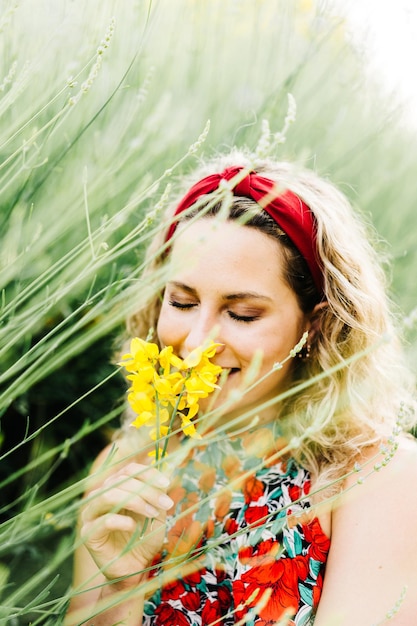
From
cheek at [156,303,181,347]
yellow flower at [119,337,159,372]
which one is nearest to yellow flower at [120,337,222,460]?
yellow flower at [119,337,159,372]

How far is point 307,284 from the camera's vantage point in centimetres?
108

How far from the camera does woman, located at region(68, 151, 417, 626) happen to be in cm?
91

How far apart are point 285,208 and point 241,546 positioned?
1.83ft

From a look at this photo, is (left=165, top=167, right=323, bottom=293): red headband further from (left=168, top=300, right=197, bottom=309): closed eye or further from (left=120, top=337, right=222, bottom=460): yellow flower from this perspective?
(left=120, top=337, right=222, bottom=460): yellow flower

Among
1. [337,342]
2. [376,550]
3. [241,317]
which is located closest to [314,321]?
→ [337,342]

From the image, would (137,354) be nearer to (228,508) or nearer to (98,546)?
(98,546)

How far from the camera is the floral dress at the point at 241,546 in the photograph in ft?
3.24

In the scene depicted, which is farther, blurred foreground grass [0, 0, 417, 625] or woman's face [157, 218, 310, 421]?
blurred foreground grass [0, 0, 417, 625]

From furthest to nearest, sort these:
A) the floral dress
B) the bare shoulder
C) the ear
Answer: the ear, the floral dress, the bare shoulder

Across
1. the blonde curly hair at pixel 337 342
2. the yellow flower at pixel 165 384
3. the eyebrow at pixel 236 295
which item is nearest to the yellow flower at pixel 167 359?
the yellow flower at pixel 165 384

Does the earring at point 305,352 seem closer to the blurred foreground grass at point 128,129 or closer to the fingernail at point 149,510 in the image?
the blurred foreground grass at point 128,129

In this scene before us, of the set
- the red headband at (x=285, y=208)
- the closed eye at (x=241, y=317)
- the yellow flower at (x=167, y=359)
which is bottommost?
the closed eye at (x=241, y=317)

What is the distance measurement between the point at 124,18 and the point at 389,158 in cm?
80

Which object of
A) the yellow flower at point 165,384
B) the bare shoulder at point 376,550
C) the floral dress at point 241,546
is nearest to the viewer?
the yellow flower at point 165,384
